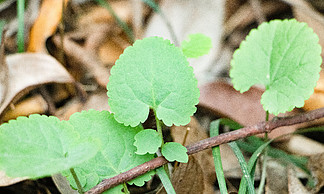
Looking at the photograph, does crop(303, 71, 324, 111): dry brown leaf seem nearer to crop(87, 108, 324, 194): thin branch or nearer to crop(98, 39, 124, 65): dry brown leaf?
crop(87, 108, 324, 194): thin branch

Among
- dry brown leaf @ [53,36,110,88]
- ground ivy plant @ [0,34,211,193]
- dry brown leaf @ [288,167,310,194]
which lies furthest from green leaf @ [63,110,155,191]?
dry brown leaf @ [53,36,110,88]

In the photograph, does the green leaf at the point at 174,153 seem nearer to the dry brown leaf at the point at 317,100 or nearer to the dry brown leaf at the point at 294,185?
the dry brown leaf at the point at 294,185

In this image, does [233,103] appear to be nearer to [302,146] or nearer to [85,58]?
[302,146]

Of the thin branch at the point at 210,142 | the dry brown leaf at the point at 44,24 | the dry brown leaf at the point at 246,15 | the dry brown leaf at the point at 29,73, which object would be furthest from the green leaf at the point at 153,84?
the dry brown leaf at the point at 246,15

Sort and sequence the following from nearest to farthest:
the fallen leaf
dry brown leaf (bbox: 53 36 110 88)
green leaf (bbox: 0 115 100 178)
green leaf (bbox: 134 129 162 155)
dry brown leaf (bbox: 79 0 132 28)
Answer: green leaf (bbox: 0 115 100 178)
green leaf (bbox: 134 129 162 155)
dry brown leaf (bbox: 53 36 110 88)
the fallen leaf
dry brown leaf (bbox: 79 0 132 28)

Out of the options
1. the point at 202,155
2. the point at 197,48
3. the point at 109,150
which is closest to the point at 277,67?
the point at 197,48
